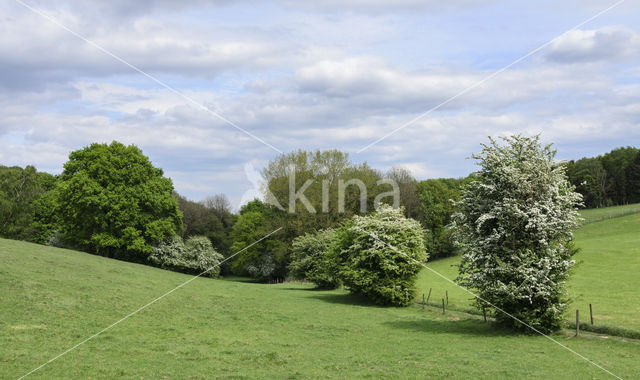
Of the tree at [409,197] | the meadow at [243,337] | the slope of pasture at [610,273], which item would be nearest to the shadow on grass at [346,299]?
the meadow at [243,337]

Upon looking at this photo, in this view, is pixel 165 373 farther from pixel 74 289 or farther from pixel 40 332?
pixel 74 289

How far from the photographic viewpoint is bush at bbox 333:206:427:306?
3450 centimetres

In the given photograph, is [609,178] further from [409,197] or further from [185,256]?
[185,256]

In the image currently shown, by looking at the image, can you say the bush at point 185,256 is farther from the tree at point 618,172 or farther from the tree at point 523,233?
the tree at point 618,172

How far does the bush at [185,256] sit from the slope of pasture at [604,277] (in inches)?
1079

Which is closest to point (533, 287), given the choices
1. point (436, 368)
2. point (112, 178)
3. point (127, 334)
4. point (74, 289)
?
point (436, 368)

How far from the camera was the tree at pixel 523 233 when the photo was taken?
826 inches

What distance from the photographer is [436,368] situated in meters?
15.7

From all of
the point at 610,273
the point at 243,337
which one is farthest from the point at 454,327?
the point at 610,273

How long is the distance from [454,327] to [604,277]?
30612mm

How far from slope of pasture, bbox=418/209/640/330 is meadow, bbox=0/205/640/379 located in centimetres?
58

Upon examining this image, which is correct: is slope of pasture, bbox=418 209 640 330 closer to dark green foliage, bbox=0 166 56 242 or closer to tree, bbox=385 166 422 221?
tree, bbox=385 166 422 221

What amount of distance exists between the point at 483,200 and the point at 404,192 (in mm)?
55267

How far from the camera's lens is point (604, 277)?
155 ft
